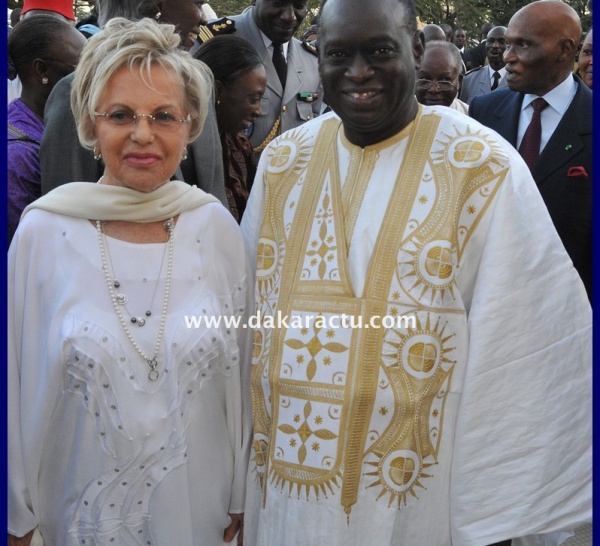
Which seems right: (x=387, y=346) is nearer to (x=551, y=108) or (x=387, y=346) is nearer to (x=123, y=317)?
(x=123, y=317)

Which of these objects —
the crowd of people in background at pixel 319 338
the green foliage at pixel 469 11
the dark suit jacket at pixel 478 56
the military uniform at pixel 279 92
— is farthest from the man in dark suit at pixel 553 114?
the green foliage at pixel 469 11

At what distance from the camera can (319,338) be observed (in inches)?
102

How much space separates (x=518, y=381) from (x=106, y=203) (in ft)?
4.14

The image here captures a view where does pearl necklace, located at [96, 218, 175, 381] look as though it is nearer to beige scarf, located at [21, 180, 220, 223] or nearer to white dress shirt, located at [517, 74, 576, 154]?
beige scarf, located at [21, 180, 220, 223]

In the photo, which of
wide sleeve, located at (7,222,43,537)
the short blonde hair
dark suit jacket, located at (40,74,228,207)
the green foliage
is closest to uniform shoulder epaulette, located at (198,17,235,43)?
dark suit jacket, located at (40,74,228,207)

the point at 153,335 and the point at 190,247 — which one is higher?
the point at 190,247

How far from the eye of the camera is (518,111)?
4.51 metres

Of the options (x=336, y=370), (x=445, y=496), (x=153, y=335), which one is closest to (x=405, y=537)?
(x=445, y=496)

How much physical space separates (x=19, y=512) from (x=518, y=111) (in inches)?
124

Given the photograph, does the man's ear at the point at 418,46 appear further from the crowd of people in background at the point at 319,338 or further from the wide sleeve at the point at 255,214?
the wide sleeve at the point at 255,214

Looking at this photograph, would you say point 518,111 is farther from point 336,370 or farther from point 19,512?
point 19,512

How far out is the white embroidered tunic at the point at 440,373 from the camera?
251 centimetres

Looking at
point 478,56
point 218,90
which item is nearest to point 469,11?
point 478,56

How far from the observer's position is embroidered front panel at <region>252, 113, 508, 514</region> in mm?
2537
